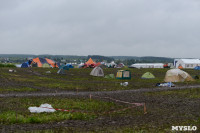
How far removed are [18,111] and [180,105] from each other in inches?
552

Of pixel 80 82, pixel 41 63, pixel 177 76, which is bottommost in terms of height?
pixel 80 82

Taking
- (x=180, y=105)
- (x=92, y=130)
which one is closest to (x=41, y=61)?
(x=180, y=105)

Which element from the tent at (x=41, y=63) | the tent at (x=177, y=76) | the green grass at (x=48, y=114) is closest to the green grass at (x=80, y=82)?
the tent at (x=177, y=76)

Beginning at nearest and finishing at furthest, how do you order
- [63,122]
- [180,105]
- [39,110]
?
[63,122] < [39,110] < [180,105]

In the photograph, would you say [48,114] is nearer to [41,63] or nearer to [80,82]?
[80,82]

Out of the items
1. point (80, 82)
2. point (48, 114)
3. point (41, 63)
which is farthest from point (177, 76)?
point (41, 63)

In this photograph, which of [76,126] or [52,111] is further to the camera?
[52,111]

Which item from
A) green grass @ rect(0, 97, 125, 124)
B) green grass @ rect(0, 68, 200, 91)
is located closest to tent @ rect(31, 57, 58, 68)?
green grass @ rect(0, 68, 200, 91)

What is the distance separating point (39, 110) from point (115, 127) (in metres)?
7.15

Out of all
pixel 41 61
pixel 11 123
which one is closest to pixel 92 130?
pixel 11 123

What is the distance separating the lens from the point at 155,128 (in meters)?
14.0

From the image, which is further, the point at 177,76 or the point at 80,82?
the point at 177,76

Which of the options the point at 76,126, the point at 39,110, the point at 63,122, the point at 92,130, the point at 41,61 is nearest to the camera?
the point at 92,130

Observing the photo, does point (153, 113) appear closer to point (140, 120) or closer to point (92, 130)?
point (140, 120)
